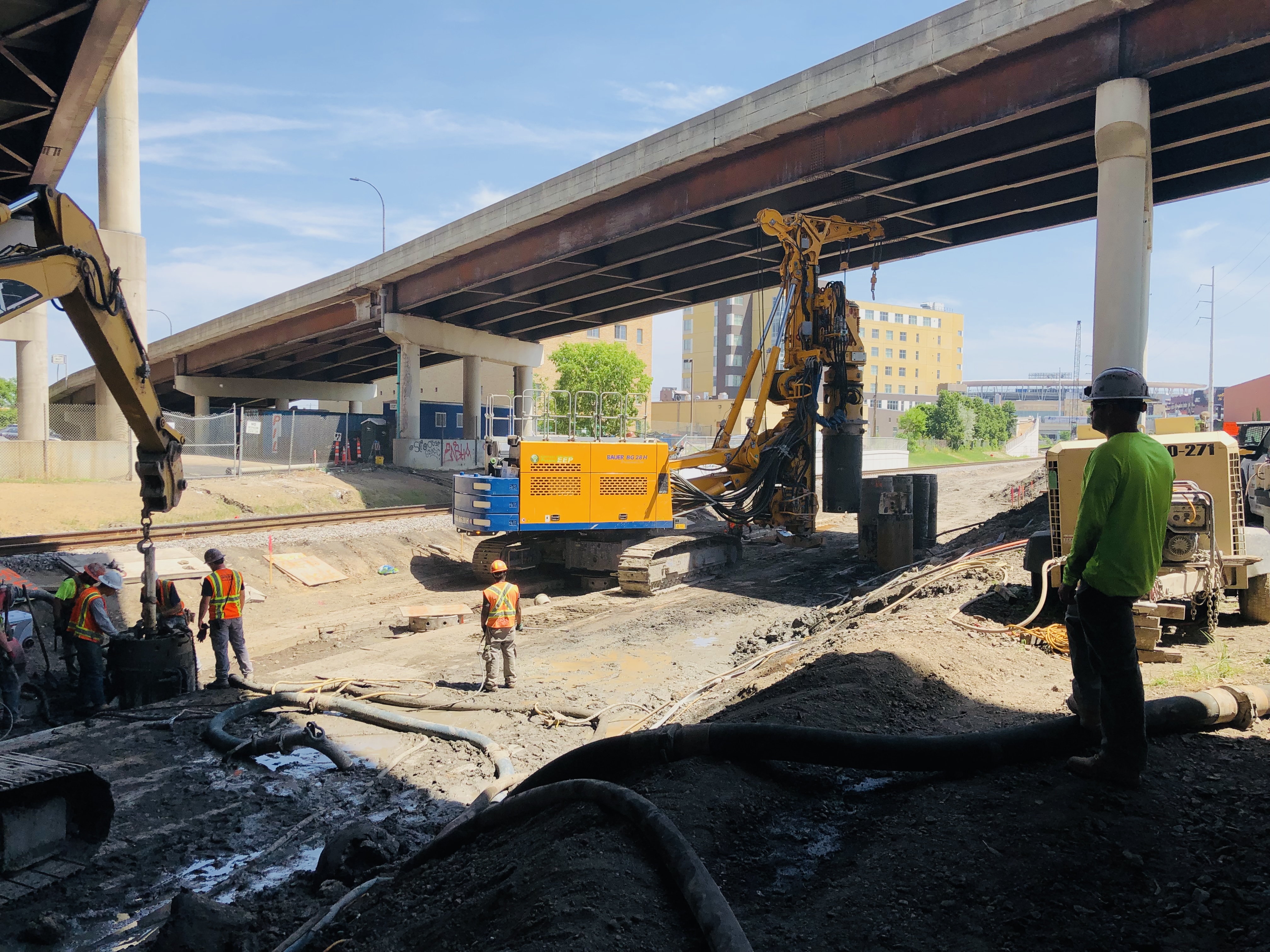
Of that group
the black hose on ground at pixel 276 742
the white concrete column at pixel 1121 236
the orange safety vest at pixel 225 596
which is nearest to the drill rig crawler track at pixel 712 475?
the white concrete column at pixel 1121 236

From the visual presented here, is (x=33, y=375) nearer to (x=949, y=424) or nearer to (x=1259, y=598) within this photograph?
(x=1259, y=598)

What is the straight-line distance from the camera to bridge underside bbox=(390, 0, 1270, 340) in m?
14.5

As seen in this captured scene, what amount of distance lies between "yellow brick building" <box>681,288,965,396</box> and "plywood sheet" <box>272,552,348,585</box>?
80.1 metres

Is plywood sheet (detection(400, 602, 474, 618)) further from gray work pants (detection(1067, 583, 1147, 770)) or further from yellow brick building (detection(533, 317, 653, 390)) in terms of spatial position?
yellow brick building (detection(533, 317, 653, 390))

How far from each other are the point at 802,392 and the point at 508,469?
5.96 m

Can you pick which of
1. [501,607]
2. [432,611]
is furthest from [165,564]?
[501,607]

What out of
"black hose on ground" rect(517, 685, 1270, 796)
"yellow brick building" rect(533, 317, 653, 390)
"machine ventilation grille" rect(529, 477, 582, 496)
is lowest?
"black hose on ground" rect(517, 685, 1270, 796)

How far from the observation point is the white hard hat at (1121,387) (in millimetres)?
4203

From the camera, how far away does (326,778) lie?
25.8 feet

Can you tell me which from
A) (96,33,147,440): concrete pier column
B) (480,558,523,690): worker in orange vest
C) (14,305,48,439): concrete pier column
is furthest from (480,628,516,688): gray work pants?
(14,305,48,439): concrete pier column

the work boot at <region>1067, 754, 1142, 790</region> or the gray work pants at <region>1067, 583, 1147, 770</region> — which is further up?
the gray work pants at <region>1067, 583, 1147, 770</region>

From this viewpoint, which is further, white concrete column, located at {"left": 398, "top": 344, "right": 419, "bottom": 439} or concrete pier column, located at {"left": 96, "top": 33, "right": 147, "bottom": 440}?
white concrete column, located at {"left": 398, "top": 344, "right": 419, "bottom": 439}

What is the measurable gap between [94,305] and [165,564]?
31.5 feet

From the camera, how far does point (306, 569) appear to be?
63.0 ft
